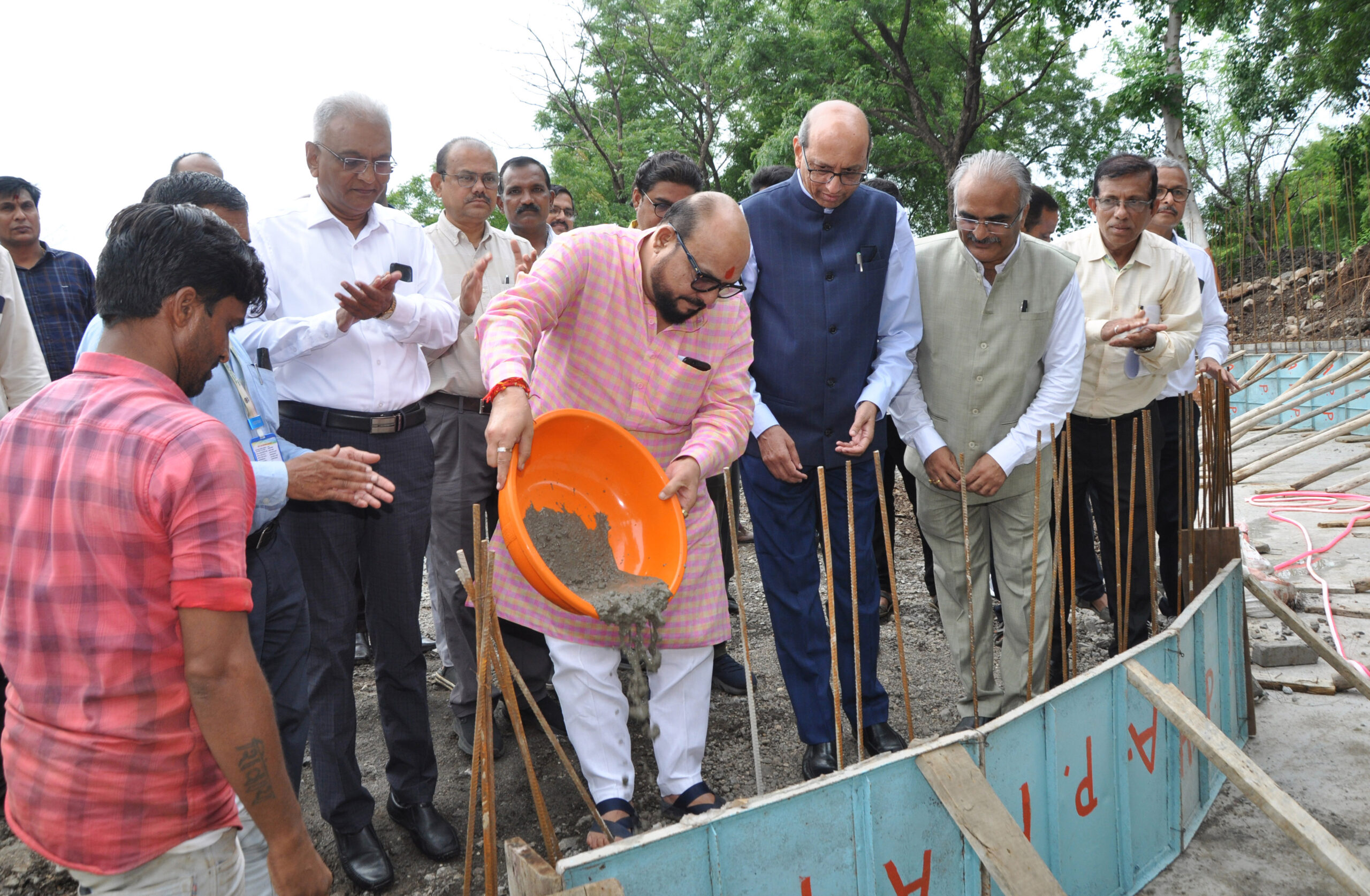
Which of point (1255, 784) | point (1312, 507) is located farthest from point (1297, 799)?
point (1312, 507)

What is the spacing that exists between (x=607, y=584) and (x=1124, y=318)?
234cm

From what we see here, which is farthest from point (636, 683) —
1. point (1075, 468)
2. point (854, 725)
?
point (1075, 468)

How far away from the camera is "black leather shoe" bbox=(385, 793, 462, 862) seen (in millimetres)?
2557

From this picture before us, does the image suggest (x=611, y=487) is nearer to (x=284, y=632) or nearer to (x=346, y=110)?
(x=284, y=632)

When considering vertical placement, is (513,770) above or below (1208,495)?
below

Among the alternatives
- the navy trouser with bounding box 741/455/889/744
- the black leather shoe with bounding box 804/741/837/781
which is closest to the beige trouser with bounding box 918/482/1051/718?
the navy trouser with bounding box 741/455/889/744

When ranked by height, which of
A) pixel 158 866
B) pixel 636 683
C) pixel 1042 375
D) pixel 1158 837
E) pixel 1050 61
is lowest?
pixel 1158 837

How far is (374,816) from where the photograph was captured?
2875 mm

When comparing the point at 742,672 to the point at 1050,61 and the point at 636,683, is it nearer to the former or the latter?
the point at 636,683

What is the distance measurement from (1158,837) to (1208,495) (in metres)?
1.60

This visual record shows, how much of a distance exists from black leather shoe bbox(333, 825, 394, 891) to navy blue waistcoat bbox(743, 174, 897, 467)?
61.3 inches

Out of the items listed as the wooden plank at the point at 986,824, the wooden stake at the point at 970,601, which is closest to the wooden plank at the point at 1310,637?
the wooden stake at the point at 970,601

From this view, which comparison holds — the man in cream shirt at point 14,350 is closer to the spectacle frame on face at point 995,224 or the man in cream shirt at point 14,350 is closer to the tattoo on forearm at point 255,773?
the tattoo on forearm at point 255,773

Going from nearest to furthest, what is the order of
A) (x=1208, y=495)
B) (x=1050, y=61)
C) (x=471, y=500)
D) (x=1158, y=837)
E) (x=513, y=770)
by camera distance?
(x=1158, y=837) < (x=513, y=770) < (x=471, y=500) < (x=1208, y=495) < (x=1050, y=61)
